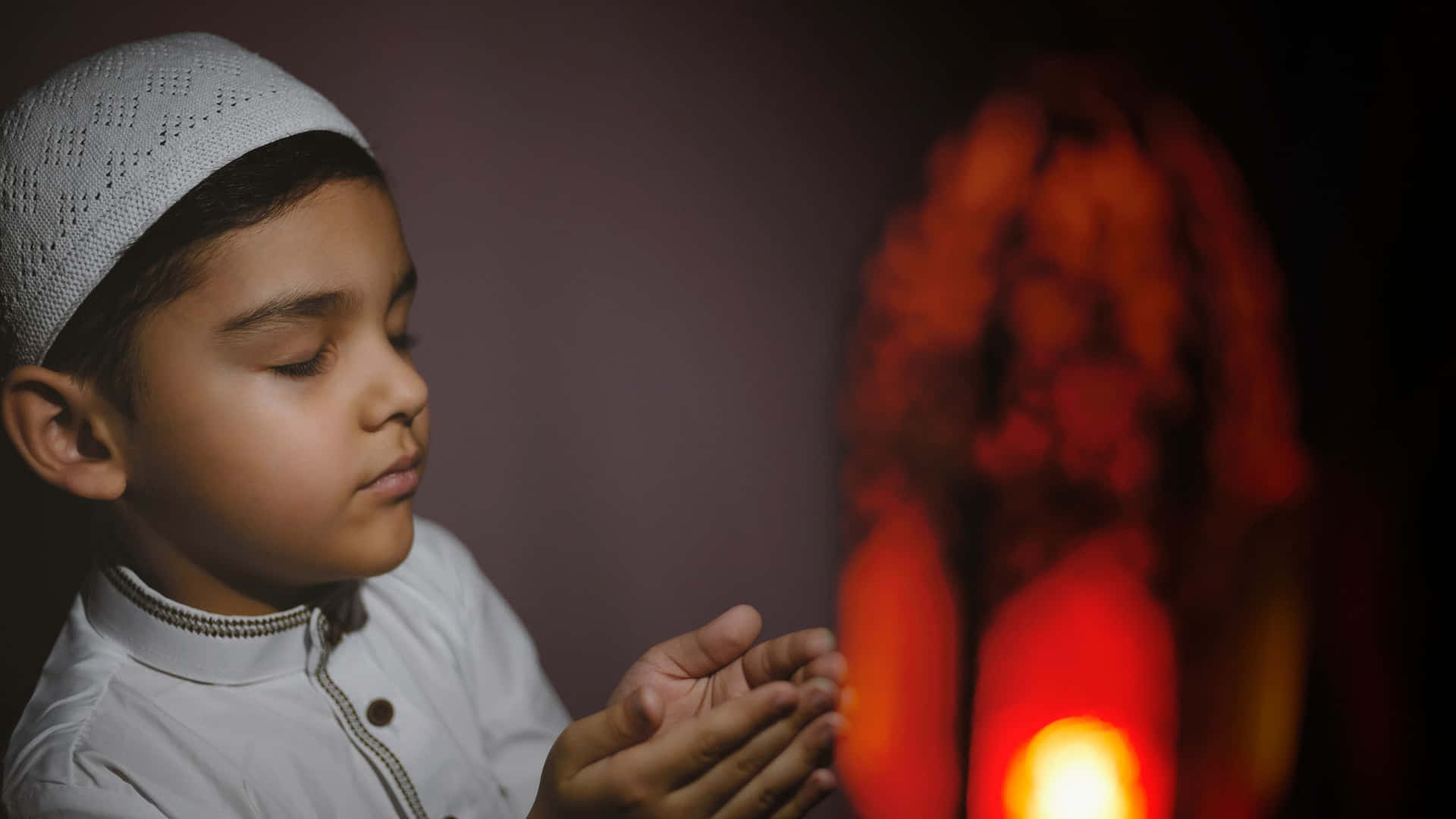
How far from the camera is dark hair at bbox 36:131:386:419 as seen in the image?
1.70ft

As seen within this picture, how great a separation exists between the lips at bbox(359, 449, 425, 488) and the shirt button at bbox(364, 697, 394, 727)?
0.69 feet

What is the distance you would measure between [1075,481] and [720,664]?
0.50 meters

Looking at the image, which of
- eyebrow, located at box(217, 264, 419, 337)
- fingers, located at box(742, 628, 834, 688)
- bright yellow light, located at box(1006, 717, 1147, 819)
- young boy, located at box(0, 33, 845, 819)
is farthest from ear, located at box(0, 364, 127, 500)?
bright yellow light, located at box(1006, 717, 1147, 819)

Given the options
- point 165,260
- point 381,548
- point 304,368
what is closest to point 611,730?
point 381,548

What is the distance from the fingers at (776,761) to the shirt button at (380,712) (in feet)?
0.91

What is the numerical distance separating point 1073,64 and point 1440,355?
0.43 m

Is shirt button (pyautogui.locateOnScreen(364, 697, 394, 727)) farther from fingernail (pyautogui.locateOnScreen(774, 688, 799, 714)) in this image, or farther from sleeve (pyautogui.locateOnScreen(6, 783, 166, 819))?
fingernail (pyautogui.locateOnScreen(774, 688, 799, 714))

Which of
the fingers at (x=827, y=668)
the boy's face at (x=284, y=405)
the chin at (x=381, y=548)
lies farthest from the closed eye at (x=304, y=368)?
the fingers at (x=827, y=668)

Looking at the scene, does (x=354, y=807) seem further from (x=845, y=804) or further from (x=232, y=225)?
(x=845, y=804)

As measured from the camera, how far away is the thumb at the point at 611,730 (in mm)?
511

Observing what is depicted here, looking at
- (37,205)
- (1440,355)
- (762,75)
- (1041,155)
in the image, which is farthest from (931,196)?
(37,205)

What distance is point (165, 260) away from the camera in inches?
20.4

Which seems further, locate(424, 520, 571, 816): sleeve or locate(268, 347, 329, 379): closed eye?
locate(424, 520, 571, 816): sleeve

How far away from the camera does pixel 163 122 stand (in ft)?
1.69
